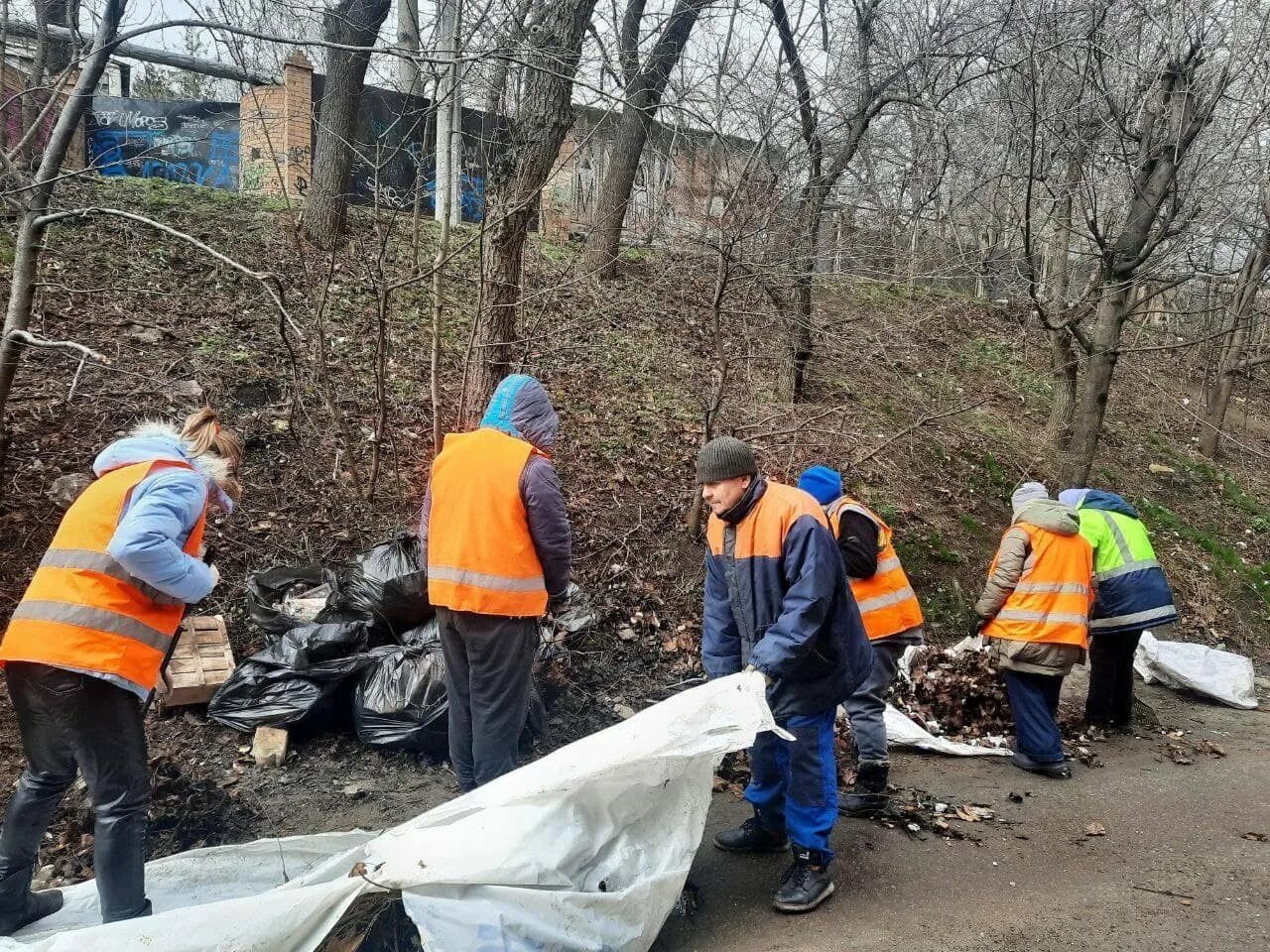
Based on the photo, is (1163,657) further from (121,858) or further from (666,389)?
(121,858)

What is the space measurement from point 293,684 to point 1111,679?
4.78 meters

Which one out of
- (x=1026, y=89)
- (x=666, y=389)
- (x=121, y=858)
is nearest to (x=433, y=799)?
(x=121, y=858)

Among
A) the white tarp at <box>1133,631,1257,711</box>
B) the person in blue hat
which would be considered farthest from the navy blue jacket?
the white tarp at <box>1133,631,1257,711</box>

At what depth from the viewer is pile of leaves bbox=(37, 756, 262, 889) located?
3084 mm

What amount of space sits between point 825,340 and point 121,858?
887 centimetres

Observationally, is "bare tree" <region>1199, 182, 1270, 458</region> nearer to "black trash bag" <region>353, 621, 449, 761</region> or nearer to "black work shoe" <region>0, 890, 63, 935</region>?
"black trash bag" <region>353, 621, 449, 761</region>

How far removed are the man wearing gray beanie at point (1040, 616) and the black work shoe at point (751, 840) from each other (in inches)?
75.0

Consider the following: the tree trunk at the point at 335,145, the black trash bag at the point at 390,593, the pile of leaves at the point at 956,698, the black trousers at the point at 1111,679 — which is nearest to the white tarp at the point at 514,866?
the black trash bag at the point at 390,593

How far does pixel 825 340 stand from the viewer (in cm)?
1006

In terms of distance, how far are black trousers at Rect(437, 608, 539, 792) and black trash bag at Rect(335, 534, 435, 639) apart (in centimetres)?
98

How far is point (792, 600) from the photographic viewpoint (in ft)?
9.77

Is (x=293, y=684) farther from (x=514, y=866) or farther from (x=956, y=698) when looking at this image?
(x=956, y=698)

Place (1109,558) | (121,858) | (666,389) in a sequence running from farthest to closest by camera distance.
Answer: (666,389) < (1109,558) < (121,858)

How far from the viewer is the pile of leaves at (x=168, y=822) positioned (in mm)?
3084
